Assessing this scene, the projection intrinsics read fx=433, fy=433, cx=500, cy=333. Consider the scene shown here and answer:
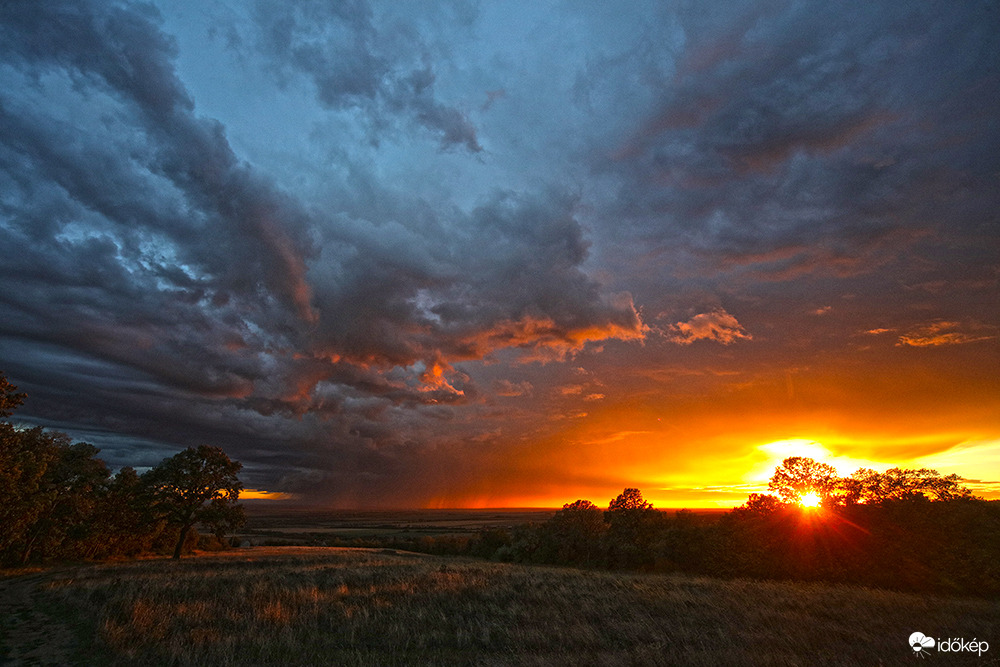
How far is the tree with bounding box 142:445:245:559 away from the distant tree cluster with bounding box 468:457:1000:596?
50.8 m

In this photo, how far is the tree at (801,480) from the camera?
44.5 meters

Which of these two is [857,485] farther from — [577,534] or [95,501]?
[95,501]

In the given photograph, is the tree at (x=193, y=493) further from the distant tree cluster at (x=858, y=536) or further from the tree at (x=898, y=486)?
the tree at (x=898, y=486)

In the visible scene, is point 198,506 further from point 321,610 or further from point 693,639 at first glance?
point 693,639

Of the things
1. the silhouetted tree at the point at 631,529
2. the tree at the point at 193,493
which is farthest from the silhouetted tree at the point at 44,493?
the silhouetted tree at the point at 631,529

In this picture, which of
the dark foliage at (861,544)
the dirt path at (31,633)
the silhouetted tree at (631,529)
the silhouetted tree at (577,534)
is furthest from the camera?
the silhouetted tree at (577,534)

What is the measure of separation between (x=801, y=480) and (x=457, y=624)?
44.2 m

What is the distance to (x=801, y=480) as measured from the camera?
45250 mm

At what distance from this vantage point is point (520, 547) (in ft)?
246

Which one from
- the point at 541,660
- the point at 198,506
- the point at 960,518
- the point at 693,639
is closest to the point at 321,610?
the point at 541,660

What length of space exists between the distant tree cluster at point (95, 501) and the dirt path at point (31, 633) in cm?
2069

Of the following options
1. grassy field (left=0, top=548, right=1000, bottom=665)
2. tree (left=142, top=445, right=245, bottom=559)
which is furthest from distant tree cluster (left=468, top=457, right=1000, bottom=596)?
tree (left=142, top=445, right=245, bottom=559)

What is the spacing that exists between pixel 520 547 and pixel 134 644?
226 feet

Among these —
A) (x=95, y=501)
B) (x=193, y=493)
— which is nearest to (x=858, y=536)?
(x=193, y=493)
